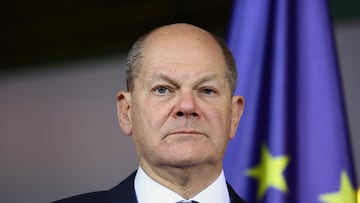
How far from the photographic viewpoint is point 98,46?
7.56 feet

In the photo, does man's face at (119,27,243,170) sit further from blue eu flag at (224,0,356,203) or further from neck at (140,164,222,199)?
blue eu flag at (224,0,356,203)

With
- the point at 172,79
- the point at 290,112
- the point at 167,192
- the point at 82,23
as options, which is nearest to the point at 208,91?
the point at 172,79

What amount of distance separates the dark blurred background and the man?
130 cm

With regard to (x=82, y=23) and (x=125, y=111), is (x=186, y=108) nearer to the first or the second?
(x=125, y=111)

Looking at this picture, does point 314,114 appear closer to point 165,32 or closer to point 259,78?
point 259,78

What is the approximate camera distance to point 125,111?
940 mm

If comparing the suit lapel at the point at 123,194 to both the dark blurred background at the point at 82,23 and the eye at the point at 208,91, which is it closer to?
the eye at the point at 208,91

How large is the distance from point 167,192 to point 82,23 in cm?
157

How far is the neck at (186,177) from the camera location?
0.88 meters

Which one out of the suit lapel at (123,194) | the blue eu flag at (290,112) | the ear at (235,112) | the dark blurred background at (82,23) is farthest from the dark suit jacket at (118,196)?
the dark blurred background at (82,23)

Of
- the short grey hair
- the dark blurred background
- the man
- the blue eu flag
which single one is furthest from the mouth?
the dark blurred background

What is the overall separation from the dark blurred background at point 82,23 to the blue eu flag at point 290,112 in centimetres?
84

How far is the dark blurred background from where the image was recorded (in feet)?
7.45

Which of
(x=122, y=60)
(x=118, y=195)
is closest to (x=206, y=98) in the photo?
(x=118, y=195)
